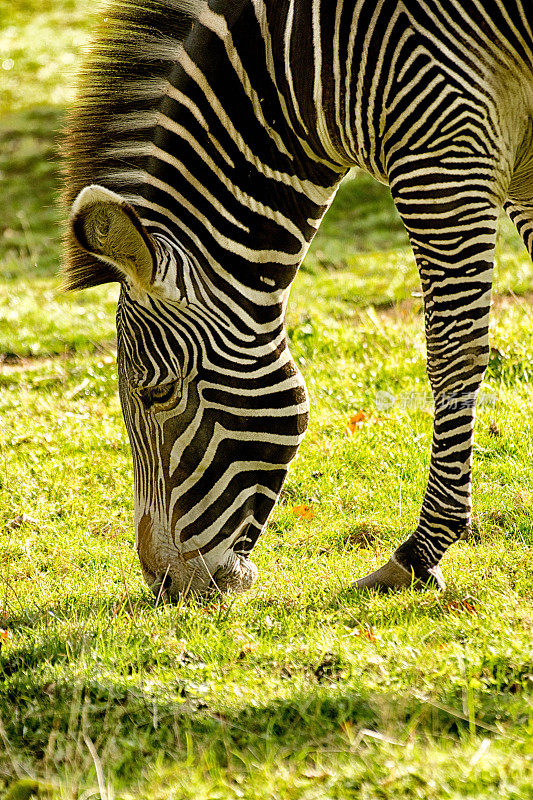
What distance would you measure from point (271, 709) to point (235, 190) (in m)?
2.48

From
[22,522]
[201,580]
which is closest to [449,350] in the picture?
[201,580]

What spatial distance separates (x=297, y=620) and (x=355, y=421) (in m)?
2.87

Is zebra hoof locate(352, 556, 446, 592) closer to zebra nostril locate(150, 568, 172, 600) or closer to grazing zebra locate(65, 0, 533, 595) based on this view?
grazing zebra locate(65, 0, 533, 595)

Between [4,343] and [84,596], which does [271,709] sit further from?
[4,343]

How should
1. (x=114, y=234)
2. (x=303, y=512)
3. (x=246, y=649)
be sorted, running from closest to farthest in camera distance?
(x=114, y=234) → (x=246, y=649) → (x=303, y=512)

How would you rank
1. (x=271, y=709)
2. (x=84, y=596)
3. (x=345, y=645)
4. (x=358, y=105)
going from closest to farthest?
(x=271, y=709) → (x=345, y=645) → (x=358, y=105) → (x=84, y=596)

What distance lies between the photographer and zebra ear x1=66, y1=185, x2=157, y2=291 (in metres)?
3.64

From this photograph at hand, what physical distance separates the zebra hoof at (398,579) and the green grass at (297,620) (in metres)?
0.10

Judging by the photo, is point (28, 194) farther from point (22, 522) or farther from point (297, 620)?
point (297, 620)

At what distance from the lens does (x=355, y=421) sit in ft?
22.8

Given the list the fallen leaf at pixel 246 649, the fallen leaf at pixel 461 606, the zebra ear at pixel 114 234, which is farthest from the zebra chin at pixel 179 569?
the zebra ear at pixel 114 234

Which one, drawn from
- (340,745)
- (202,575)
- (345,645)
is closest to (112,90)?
(202,575)

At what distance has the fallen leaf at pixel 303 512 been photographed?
5.77 metres

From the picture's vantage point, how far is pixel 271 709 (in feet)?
11.4
